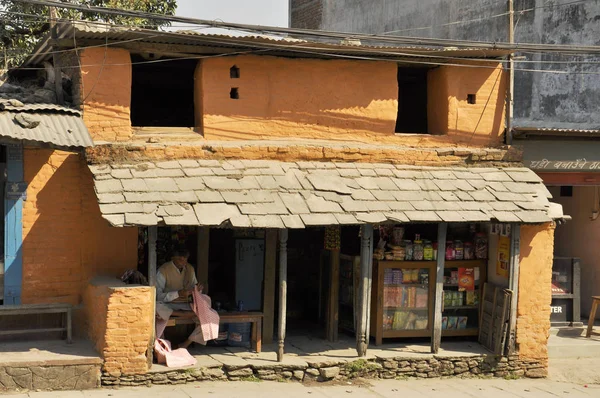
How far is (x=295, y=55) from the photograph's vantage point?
12.5m

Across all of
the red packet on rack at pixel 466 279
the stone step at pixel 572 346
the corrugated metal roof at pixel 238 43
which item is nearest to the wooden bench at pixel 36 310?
the corrugated metal roof at pixel 238 43

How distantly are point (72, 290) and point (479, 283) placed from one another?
6.13 metres

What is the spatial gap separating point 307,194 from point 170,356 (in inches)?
110

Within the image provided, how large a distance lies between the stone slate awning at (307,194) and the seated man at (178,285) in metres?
1.13

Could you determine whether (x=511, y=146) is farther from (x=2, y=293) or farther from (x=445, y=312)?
(x=2, y=293)

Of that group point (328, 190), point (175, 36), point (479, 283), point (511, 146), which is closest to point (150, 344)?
point (328, 190)

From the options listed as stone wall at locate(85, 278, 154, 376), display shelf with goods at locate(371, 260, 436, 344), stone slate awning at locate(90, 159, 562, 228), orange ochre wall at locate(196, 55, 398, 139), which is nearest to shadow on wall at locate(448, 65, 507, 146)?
stone slate awning at locate(90, 159, 562, 228)

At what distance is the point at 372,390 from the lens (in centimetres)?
1123

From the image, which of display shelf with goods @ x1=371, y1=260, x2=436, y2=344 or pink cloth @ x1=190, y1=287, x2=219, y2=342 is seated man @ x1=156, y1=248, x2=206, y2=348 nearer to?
pink cloth @ x1=190, y1=287, x2=219, y2=342

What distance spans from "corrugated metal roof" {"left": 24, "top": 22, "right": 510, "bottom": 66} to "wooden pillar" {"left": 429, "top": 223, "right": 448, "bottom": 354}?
2673 millimetres

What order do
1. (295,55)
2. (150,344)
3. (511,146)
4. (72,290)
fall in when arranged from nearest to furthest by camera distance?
1. (150,344)
2. (72,290)
3. (295,55)
4. (511,146)

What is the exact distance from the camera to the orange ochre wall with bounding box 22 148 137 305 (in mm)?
11289

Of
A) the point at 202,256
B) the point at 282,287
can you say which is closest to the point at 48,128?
the point at 202,256

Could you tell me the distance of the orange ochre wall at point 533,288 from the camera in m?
Answer: 12.4
